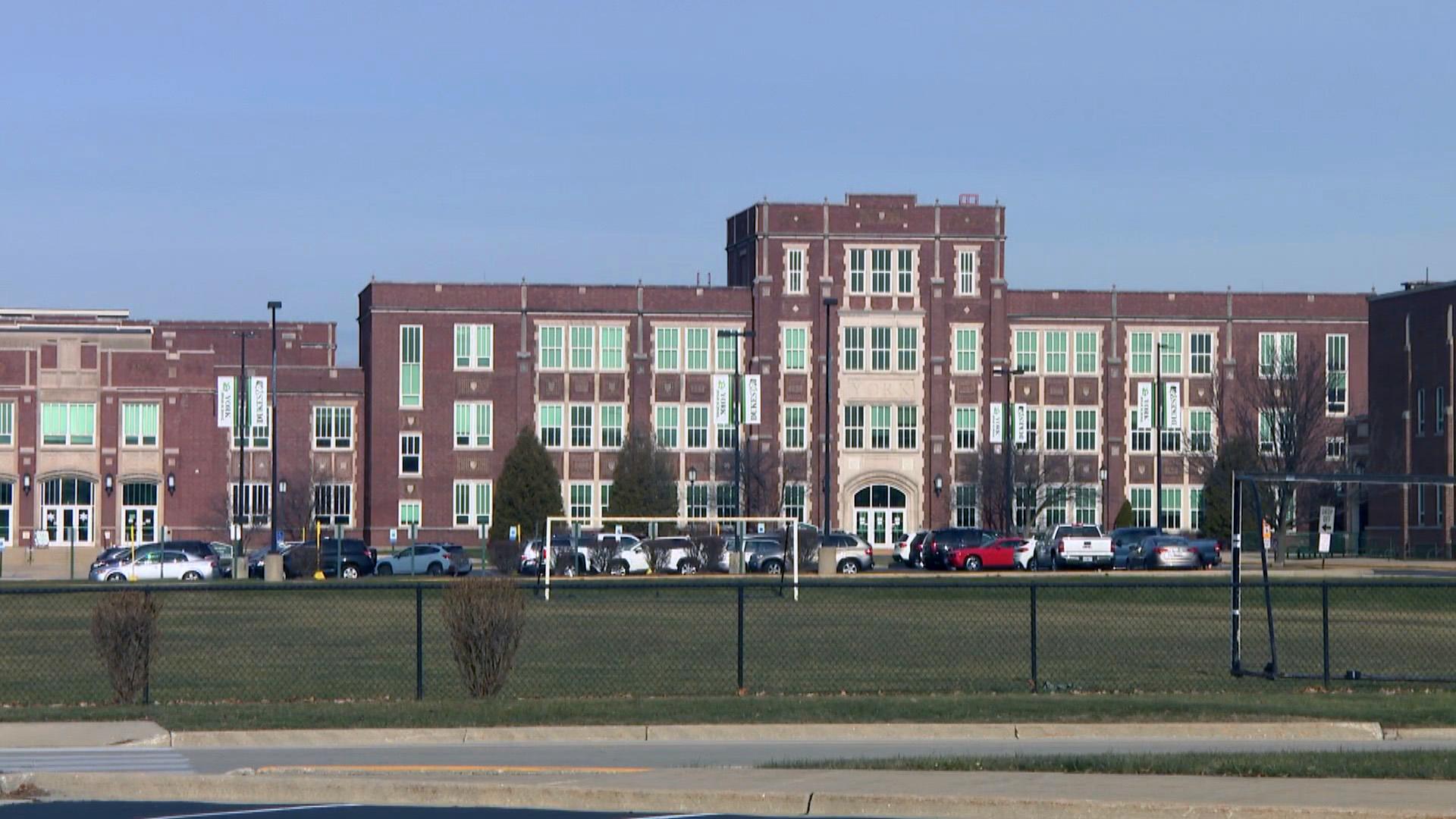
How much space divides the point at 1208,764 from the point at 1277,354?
78.7m

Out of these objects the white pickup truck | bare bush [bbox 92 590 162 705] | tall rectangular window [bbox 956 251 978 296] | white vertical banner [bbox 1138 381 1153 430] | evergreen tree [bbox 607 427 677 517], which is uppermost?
tall rectangular window [bbox 956 251 978 296]

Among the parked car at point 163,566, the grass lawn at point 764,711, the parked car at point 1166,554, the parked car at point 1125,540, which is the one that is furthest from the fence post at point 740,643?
the parked car at point 1125,540

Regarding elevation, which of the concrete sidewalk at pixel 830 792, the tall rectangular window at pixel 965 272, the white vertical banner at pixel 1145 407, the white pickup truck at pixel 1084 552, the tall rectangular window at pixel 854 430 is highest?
the tall rectangular window at pixel 965 272

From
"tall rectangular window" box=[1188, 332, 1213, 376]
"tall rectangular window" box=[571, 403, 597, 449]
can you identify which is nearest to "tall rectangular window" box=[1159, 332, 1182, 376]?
"tall rectangular window" box=[1188, 332, 1213, 376]

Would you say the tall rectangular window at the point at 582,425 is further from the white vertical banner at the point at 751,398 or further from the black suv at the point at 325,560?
the black suv at the point at 325,560

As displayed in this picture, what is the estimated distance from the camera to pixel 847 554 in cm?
6731

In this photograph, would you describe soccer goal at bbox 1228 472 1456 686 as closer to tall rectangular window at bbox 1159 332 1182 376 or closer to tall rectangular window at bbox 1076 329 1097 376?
tall rectangular window at bbox 1159 332 1182 376

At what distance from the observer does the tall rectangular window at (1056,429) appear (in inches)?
3851

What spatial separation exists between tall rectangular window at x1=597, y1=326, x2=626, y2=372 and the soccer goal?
3158 cm

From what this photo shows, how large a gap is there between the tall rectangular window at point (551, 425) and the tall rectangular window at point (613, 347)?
127 inches

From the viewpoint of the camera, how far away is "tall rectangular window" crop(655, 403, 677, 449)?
96500 millimetres

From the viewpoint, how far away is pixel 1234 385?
9644 centimetres

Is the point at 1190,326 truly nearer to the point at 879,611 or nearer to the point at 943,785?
the point at 879,611

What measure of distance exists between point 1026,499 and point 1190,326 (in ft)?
49.0
